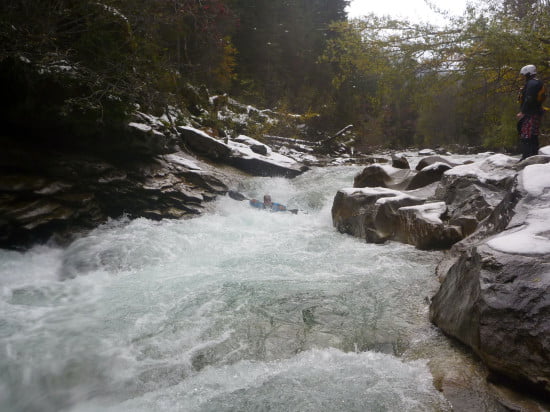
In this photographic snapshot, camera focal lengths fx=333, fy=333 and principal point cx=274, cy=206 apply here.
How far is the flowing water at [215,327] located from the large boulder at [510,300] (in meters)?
0.39

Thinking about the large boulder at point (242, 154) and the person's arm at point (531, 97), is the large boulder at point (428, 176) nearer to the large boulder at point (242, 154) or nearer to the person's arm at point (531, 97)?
the person's arm at point (531, 97)

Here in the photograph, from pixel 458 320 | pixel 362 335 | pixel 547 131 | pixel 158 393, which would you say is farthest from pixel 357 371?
pixel 547 131

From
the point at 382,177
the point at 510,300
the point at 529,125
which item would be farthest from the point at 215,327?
the point at 382,177

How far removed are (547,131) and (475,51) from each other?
6.96 m

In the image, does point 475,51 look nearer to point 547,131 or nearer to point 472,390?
point 472,390

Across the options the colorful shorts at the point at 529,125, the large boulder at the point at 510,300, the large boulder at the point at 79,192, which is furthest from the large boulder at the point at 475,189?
the large boulder at the point at 79,192

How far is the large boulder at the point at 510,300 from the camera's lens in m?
2.03

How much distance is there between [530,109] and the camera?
589 centimetres

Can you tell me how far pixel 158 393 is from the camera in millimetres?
2430

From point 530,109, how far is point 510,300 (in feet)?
17.4

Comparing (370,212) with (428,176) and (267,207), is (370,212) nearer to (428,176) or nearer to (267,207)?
(428,176)

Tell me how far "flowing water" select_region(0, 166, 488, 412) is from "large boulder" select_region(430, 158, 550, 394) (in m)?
0.39

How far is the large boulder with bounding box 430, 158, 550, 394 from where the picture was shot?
2.03 m

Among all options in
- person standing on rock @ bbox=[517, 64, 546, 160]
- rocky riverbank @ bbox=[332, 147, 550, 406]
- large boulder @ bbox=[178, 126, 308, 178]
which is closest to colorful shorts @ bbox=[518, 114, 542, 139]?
person standing on rock @ bbox=[517, 64, 546, 160]
